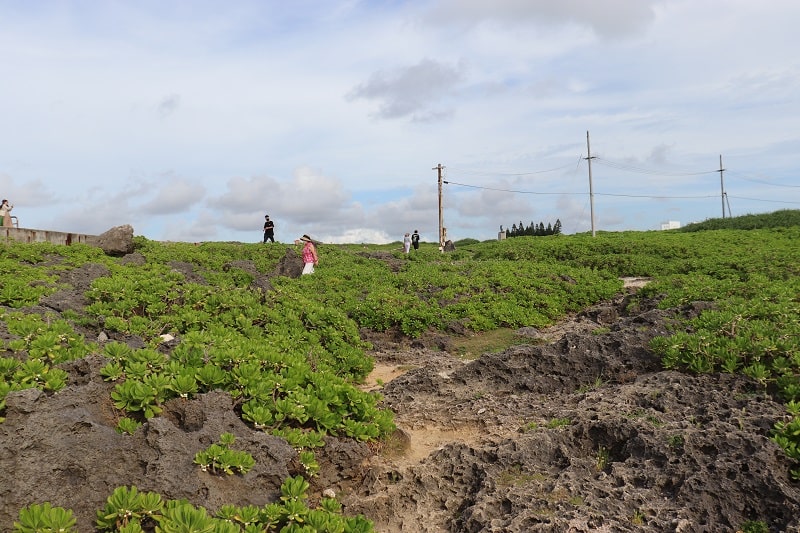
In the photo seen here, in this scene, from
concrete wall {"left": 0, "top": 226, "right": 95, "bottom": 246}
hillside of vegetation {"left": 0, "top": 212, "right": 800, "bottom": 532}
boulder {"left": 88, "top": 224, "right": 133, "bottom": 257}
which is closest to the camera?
hillside of vegetation {"left": 0, "top": 212, "right": 800, "bottom": 532}

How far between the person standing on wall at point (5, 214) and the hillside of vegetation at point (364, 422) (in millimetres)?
16844

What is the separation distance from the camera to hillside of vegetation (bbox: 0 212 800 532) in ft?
16.2

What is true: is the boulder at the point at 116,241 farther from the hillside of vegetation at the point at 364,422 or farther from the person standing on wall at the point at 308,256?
the hillside of vegetation at the point at 364,422

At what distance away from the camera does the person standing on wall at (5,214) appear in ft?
86.1

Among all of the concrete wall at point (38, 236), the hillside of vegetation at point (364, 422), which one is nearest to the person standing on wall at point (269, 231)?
the concrete wall at point (38, 236)

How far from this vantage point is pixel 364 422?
7.06 metres

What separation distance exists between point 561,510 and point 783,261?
20.0 meters

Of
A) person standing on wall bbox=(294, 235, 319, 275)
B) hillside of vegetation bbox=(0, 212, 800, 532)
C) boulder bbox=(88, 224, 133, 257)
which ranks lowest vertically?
hillside of vegetation bbox=(0, 212, 800, 532)

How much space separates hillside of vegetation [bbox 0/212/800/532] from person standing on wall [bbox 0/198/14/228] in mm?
16844

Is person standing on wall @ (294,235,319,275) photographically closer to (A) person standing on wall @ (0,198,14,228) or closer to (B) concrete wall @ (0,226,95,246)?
(B) concrete wall @ (0,226,95,246)

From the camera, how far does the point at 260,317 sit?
1167 cm

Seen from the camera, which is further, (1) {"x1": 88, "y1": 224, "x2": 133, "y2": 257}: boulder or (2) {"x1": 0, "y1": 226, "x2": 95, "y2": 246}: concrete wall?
(1) {"x1": 88, "y1": 224, "x2": 133, "y2": 257}: boulder

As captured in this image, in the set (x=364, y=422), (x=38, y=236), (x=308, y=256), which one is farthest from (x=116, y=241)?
(x=364, y=422)

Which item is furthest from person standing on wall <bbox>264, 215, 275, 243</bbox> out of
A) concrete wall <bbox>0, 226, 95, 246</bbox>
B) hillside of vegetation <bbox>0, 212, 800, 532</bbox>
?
hillside of vegetation <bbox>0, 212, 800, 532</bbox>
